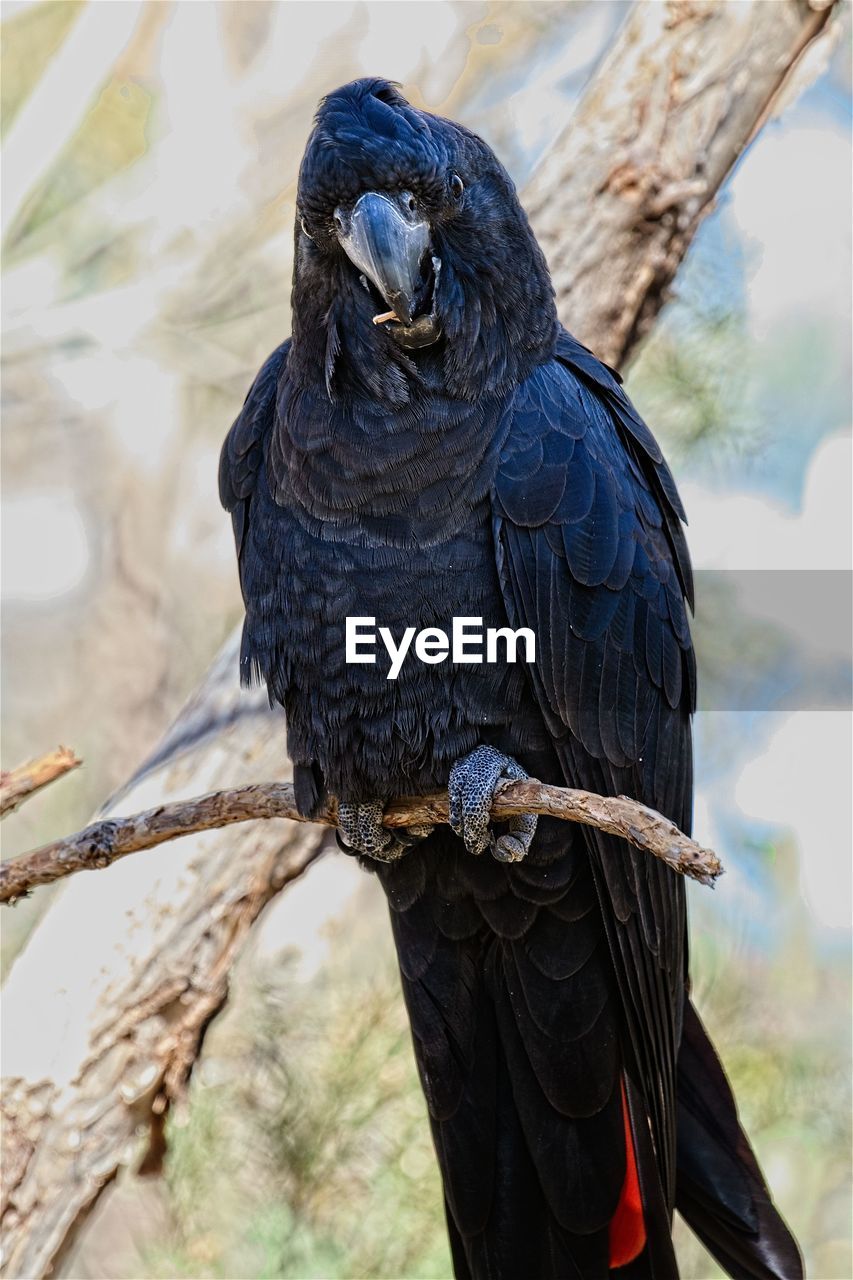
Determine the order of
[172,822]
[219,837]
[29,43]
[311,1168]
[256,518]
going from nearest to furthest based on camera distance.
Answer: [172,822], [256,518], [219,837], [311,1168], [29,43]

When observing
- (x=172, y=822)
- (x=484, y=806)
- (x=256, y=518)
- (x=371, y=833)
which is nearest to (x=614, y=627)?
(x=484, y=806)

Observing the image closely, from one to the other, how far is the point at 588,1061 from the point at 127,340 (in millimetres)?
4085

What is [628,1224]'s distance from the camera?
9.78 feet

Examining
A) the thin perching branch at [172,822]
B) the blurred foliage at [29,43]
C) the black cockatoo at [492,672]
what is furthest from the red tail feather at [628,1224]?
the blurred foliage at [29,43]

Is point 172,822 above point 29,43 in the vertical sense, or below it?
below

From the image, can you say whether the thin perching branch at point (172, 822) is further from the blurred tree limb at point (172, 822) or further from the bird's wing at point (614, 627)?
the bird's wing at point (614, 627)

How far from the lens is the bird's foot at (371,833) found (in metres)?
2.83

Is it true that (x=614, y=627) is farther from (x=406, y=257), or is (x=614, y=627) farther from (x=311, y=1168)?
(x=311, y=1168)

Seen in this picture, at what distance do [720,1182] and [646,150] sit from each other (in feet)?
10.5

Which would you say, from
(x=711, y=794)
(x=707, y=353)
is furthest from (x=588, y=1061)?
(x=707, y=353)

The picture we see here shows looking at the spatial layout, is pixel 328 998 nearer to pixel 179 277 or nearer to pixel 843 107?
pixel 179 277

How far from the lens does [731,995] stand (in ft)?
15.5
